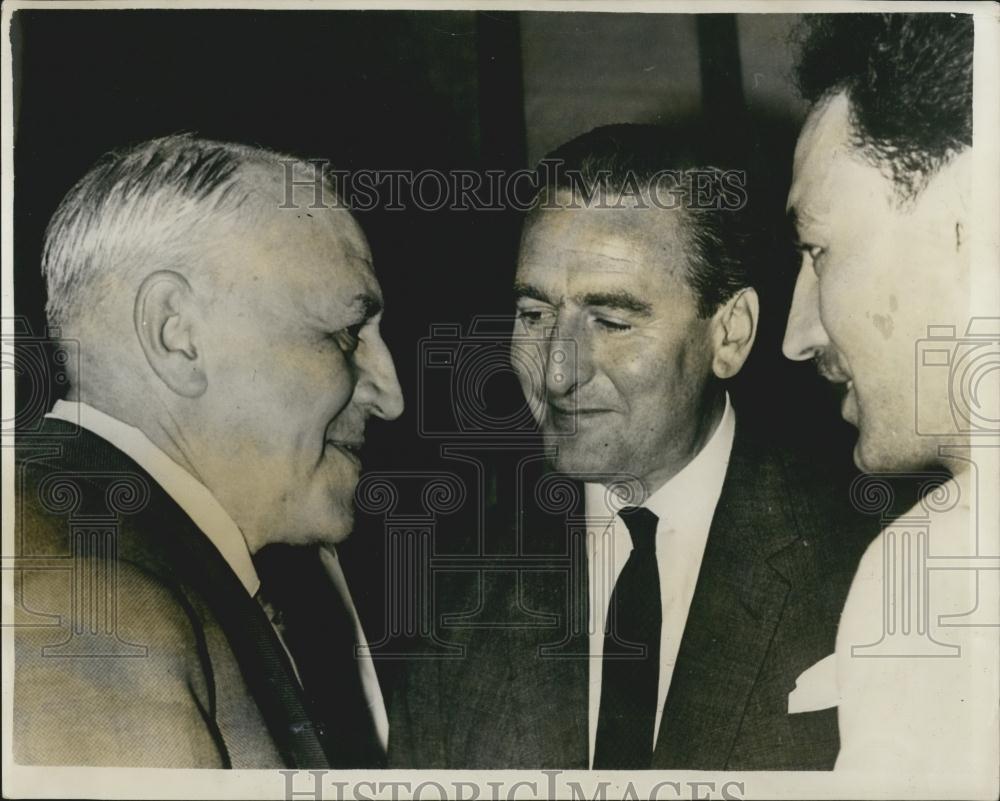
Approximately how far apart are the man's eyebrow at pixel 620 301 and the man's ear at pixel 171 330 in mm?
836

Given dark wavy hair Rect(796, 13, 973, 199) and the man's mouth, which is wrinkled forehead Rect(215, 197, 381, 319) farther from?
dark wavy hair Rect(796, 13, 973, 199)

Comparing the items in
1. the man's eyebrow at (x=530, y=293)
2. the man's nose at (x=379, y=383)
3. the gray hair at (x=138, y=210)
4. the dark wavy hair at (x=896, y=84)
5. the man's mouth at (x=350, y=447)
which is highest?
the dark wavy hair at (x=896, y=84)

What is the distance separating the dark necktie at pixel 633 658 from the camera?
7.56 feet

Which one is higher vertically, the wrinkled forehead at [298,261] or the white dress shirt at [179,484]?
the wrinkled forehead at [298,261]

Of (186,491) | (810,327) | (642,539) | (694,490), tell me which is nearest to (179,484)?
(186,491)

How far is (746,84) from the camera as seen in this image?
2.32 metres

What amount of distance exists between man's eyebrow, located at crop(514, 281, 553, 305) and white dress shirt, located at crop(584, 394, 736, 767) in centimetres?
42

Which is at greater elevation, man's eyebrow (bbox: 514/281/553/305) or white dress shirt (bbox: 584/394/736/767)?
man's eyebrow (bbox: 514/281/553/305)

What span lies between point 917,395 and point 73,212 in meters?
1.88

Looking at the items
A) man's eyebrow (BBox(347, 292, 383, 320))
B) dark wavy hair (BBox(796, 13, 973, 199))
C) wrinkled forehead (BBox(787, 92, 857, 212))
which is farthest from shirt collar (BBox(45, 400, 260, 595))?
dark wavy hair (BBox(796, 13, 973, 199))

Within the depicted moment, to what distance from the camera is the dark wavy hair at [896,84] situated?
2312mm

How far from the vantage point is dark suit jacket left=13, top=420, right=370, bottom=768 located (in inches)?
88.4

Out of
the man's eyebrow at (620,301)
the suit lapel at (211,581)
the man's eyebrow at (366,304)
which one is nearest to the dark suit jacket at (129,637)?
the suit lapel at (211,581)

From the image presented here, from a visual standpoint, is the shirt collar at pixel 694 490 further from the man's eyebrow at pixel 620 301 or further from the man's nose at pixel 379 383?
the man's nose at pixel 379 383
